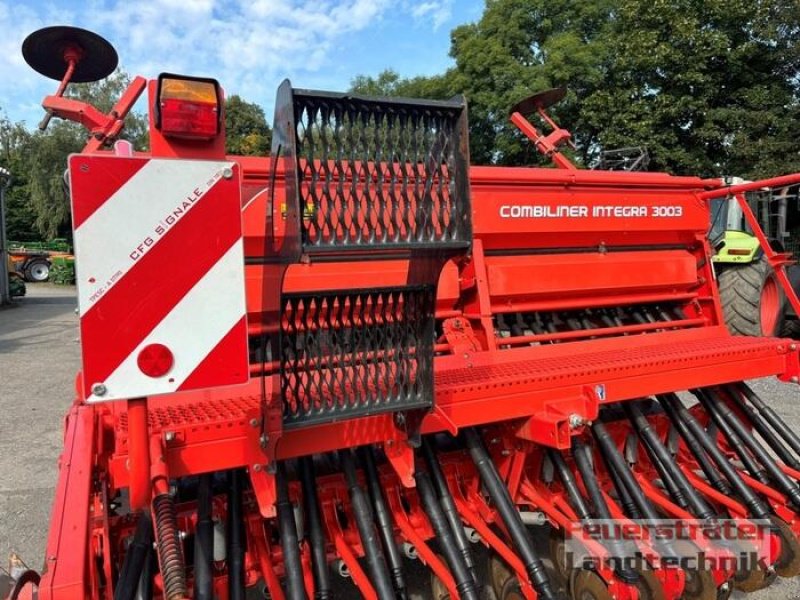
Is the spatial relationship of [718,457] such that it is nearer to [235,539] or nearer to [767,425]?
[767,425]

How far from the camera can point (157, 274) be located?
134cm

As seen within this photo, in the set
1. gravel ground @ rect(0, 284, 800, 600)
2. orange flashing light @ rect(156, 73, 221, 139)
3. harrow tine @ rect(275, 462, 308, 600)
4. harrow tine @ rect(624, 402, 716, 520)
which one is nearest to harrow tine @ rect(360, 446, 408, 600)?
harrow tine @ rect(275, 462, 308, 600)

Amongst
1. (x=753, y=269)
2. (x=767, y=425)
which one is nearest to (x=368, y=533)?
(x=767, y=425)

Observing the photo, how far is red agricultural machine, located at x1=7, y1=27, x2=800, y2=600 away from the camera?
4.51 ft

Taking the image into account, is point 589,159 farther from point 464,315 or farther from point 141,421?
point 141,421

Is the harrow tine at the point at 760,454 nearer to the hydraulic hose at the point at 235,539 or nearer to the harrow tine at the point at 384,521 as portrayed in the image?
the harrow tine at the point at 384,521

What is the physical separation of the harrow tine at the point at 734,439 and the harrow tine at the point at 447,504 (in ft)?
5.02

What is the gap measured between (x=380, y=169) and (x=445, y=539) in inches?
57.7

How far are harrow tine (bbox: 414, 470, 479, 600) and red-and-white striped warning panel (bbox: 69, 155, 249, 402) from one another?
48.6 inches

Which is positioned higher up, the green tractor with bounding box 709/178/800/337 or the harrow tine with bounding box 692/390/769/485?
the green tractor with bounding box 709/178/800/337

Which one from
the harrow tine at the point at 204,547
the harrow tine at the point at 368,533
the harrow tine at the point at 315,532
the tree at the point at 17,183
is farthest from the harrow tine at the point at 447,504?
the tree at the point at 17,183

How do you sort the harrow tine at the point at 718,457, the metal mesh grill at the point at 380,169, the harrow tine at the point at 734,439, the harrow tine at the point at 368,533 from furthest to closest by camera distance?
the harrow tine at the point at 734,439
the harrow tine at the point at 718,457
the harrow tine at the point at 368,533
the metal mesh grill at the point at 380,169

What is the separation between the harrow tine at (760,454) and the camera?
2830 mm

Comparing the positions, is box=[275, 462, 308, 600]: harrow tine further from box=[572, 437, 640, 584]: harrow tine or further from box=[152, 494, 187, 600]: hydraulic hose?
box=[572, 437, 640, 584]: harrow tine
